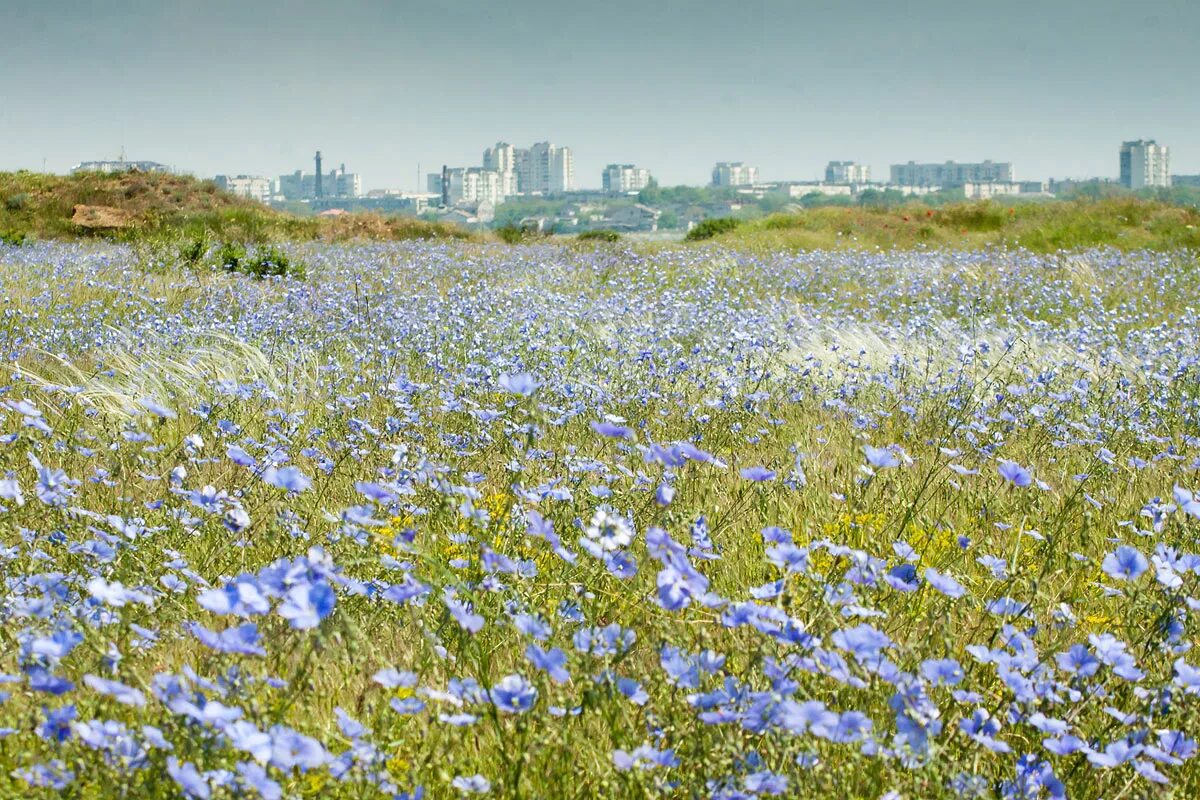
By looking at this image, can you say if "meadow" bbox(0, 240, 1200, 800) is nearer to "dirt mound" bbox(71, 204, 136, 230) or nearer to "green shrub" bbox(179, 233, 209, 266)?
"green shrub" bbox(179, 233, 209, 266)

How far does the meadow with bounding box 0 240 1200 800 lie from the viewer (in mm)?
1683

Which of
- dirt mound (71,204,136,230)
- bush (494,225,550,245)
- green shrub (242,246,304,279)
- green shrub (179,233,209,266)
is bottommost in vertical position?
green shrub (242,246,304,279)

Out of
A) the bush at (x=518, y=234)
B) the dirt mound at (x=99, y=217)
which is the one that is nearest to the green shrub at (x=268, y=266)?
the bush at (x=518, y=234)

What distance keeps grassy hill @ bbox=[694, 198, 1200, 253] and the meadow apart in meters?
14.1

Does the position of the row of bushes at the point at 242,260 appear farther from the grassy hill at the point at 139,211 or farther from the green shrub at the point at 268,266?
the grassy hill at the point at 139,211

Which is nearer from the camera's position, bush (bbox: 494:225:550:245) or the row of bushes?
the row of bushes

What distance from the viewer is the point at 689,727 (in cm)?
190

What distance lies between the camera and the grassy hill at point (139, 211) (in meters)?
25.9

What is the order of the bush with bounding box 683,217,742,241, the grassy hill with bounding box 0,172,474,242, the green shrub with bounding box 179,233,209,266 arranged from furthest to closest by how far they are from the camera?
the bush with bounding box 683,217,742,241 < the grassy hill with bounding box 0,172,474,242 < the green shrub with bounding box 179,233,209,266

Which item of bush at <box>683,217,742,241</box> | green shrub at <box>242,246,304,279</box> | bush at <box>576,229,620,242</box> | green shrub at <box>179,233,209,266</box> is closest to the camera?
green shrub at <box>242,246,304,279</box>

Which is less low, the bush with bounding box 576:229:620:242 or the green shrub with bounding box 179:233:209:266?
the bush with bounding box 576:229:620:242

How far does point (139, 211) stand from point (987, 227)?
2498cm

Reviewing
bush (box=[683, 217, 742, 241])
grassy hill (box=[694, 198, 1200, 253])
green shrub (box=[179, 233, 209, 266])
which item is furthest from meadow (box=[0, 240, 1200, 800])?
bush (box=[683, 217, 742, 241])

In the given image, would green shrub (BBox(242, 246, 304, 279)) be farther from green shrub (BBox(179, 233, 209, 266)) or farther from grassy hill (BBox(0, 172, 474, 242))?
grassy hill (BBox(0, 172, 474, 242))
